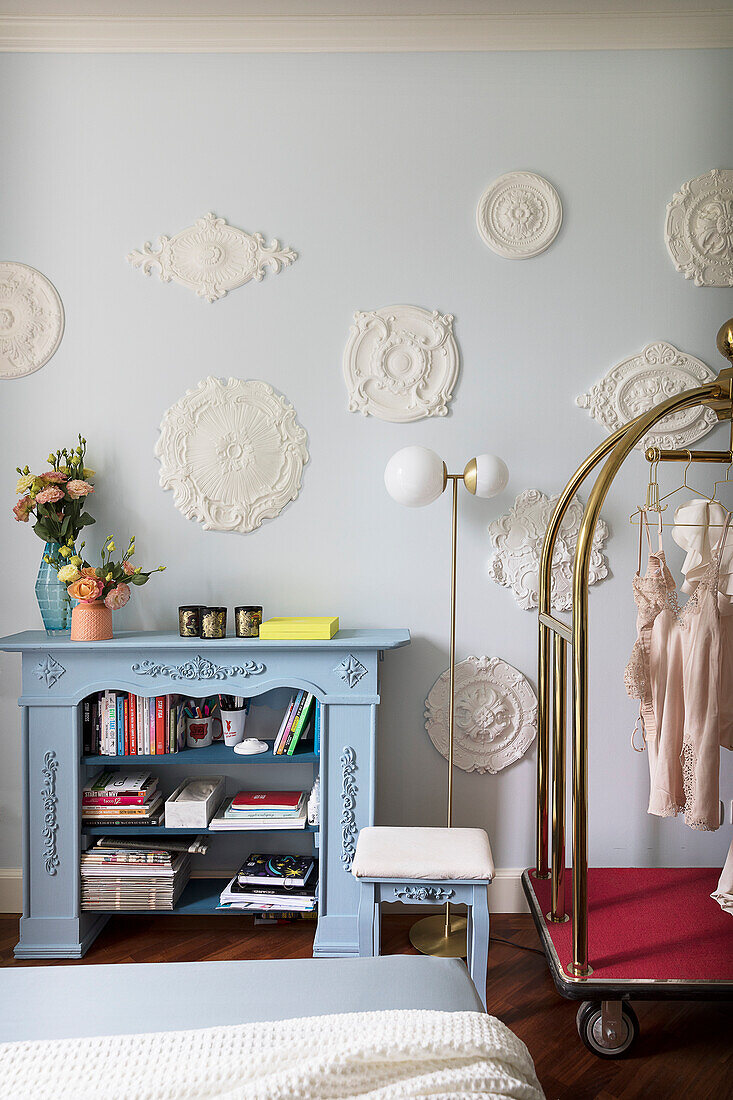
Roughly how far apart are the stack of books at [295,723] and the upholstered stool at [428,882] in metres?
0.55

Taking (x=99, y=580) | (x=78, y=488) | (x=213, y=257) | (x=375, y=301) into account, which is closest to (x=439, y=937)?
(x=99, y=580)

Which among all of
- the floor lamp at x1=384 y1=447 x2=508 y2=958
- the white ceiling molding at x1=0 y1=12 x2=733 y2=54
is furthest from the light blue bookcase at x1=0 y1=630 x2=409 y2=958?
the white ceiling molding at x1=0 y1=12 x2=733 y2=54

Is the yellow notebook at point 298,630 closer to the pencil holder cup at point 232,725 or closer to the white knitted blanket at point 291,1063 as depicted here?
the pencil holder cup at point 232,725

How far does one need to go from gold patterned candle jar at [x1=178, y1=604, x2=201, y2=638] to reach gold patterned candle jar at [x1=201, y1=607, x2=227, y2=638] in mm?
22

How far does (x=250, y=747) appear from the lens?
8.14 ft

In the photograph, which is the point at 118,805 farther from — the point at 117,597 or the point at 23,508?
the point at 23,508

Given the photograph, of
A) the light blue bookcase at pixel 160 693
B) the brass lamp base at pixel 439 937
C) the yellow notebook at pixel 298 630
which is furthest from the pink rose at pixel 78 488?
the brass lamp base at pixel 439 937

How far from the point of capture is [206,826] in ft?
8.00

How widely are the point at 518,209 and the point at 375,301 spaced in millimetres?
606

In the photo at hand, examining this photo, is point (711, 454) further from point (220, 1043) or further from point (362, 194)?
point (220, 1043)

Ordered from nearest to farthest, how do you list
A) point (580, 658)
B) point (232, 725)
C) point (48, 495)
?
point (580, 658) < point (48, 495) < point (232, 725)

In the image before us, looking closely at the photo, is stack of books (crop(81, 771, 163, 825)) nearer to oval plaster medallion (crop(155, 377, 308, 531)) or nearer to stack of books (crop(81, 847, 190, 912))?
stack of books (crop(81, 847, 190, 912))

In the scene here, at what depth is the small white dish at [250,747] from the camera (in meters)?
2.46

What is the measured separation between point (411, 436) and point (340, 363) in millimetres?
373
